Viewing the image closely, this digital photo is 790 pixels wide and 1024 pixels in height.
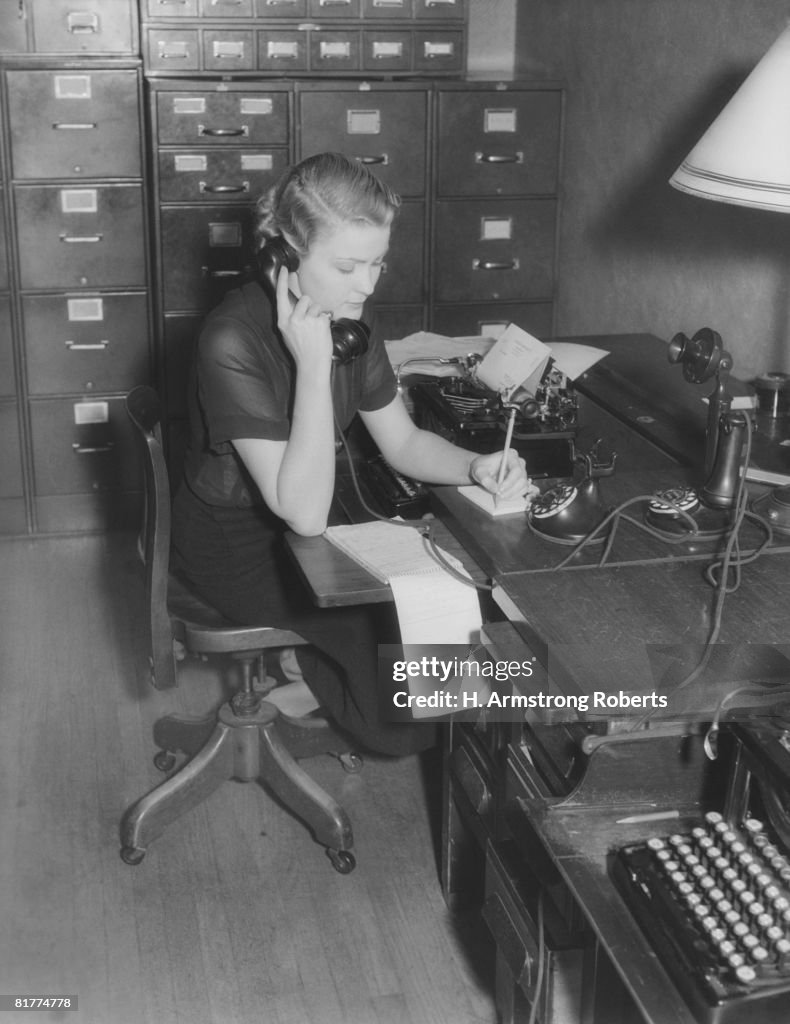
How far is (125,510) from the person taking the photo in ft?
14.1

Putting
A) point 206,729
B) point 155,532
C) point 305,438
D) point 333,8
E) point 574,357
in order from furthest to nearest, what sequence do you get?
point 333,8
point 574,357
point 206,729
point 155,532
point 305,438

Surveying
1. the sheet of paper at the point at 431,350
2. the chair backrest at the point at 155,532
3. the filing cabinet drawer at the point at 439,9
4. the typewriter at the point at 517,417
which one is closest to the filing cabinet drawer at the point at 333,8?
the filing cabinet drawer at the point at 439,9

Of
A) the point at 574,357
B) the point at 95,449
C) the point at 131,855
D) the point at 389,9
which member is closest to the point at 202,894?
the point at 131,855

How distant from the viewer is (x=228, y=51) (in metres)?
3.85

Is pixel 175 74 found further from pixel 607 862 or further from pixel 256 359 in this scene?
pixel 607 862

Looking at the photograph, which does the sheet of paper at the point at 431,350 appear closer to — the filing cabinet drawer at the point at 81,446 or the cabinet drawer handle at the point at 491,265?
the cabinet drawer handle at the point at 491,265

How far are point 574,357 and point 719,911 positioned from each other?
1809mm

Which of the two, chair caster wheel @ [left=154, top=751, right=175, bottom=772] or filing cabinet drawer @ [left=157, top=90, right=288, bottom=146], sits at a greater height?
filing cabinet drawer @ [left=157, top=90, right=288, bottom=146]

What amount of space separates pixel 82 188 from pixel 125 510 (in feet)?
3.45

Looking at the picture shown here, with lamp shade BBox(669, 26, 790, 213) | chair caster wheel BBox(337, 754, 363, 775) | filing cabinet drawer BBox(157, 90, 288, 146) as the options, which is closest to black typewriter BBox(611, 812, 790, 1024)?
lamp shade BBox(669, 26, 790, 213)

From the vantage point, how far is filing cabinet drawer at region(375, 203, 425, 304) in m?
4.02

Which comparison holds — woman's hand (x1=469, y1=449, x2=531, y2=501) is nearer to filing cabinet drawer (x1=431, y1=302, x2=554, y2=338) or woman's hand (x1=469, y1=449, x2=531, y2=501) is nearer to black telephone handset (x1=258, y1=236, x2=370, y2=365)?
black telephone handset (x1=258, y1=236, x2=370, y2=365)

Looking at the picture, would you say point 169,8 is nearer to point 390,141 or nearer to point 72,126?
Result: point 72,126

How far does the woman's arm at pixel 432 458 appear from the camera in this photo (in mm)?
2154
